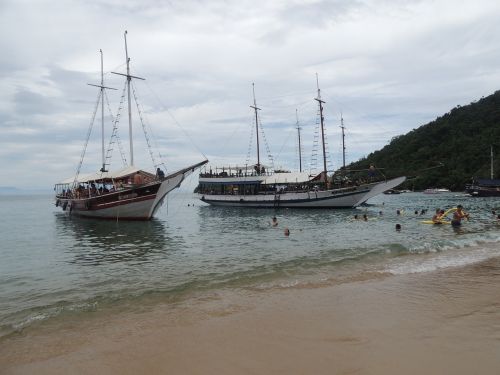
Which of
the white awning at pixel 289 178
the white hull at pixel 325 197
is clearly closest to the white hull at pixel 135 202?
the white hull at pixel 325 197

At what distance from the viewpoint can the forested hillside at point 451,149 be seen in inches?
4375

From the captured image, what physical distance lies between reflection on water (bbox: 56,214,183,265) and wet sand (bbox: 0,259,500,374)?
31.2 ft

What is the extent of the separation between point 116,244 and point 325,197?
34899 millimetres

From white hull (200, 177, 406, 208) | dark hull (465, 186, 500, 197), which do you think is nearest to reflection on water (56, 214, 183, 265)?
white hull (200, 177, 406, 208)

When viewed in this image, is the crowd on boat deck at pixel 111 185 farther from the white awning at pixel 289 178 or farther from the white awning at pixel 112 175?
the white awning at pixel 289 178

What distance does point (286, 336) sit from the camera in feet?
24.7

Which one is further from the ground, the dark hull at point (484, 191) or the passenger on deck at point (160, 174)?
the passenger on deck at point (160, 174)

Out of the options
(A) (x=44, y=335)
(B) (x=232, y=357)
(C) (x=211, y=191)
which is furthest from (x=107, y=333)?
(C) (x=211, y=191)

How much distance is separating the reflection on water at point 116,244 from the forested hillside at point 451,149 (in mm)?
88592

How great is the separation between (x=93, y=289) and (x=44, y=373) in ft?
21.4

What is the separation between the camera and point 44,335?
27.5ft

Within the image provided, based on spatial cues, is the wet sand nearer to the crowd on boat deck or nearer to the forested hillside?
the crowd on boat deck

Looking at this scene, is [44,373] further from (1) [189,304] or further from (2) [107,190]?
(2) [107,190]

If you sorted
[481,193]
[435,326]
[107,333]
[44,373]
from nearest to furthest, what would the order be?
[44,373]
[435,326]
[107,333]
[481,193]
